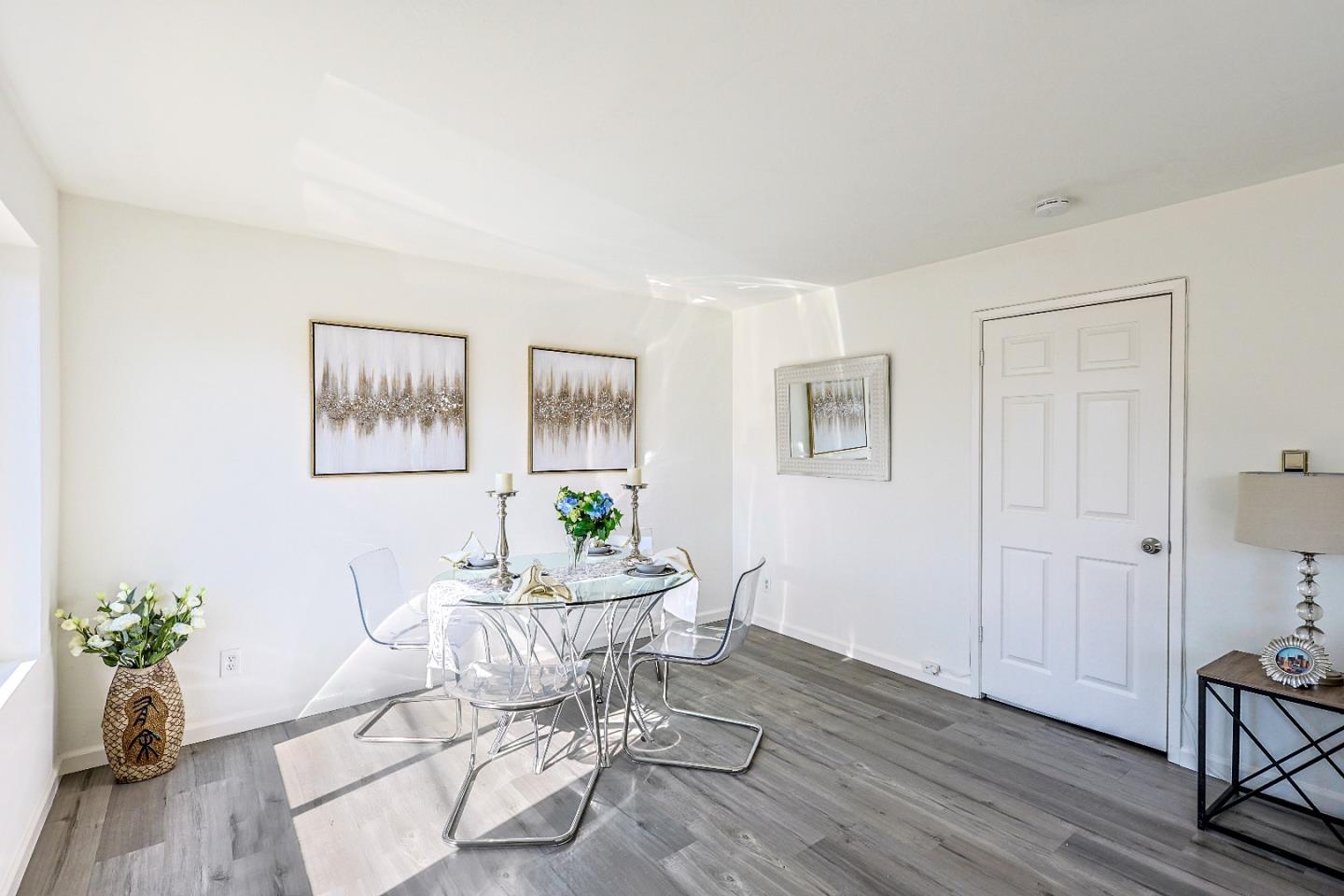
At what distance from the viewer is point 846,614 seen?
167 inches

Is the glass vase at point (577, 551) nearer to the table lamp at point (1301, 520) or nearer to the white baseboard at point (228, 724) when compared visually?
the white baseboard at point (228, 724)

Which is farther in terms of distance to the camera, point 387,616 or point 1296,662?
point 387,616

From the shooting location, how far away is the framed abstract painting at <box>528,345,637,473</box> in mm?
4035

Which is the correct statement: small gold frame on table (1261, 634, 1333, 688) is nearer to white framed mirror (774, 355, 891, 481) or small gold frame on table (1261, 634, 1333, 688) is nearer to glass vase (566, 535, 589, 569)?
white framed mirror (774, 355, 891, 481)

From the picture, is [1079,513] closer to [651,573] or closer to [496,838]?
[651,573]

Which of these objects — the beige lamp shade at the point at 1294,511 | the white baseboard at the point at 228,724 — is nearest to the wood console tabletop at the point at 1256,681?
the beige lamp shade at the point at 1294,511

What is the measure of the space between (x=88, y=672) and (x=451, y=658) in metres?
1.63

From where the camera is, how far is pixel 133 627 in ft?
8.80

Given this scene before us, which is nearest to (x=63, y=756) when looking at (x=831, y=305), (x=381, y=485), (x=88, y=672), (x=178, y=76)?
(x=88, y=672)

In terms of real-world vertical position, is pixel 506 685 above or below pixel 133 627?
below

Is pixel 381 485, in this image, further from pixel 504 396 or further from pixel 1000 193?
pixel 1000 193

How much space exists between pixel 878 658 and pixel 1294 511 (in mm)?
2254

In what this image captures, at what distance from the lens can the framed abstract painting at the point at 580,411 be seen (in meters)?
4.04

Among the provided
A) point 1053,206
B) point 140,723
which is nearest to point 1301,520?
point 1053,206
